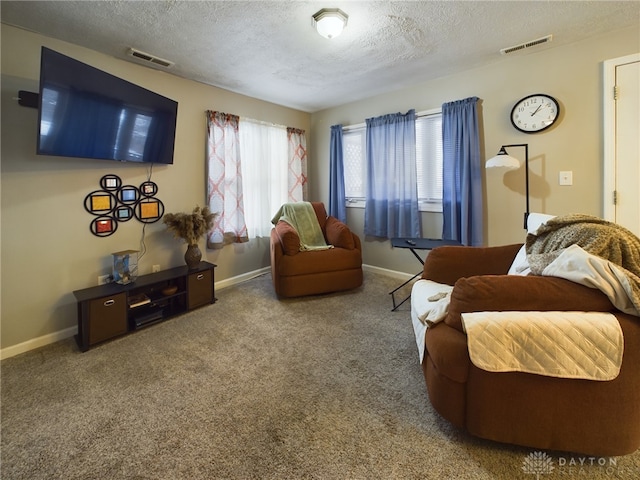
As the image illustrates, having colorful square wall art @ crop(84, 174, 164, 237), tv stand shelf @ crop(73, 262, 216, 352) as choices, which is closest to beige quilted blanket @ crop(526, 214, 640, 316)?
tv stand shelf @ crop(73, 262, 216, 352)

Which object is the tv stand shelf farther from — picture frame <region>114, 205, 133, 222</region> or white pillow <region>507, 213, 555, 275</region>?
white pillow <region>507, 213, 555, 275</region>

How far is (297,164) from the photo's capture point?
4.32 m

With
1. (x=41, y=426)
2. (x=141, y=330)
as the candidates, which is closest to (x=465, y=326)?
(x=41, y=426)

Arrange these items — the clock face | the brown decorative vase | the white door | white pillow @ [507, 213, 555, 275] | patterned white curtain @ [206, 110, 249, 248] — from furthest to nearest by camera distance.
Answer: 1. patterned white curtain @ [206, 110, 249, 248]
2. the brown decorative vase
3. the clock face
4. the white door
5. white pillow @ [507, 213, 555, 275]

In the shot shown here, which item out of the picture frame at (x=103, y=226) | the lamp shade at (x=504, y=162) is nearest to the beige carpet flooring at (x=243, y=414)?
the picture frame at (x=103, y=226)

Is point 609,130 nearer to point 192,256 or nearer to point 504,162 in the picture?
point 504,162

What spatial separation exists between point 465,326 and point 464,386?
284 millimetres

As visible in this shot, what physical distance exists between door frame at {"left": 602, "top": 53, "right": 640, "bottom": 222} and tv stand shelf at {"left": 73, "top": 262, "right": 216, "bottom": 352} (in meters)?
3.62

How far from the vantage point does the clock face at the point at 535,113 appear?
2620mm

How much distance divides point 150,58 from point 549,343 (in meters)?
3.50

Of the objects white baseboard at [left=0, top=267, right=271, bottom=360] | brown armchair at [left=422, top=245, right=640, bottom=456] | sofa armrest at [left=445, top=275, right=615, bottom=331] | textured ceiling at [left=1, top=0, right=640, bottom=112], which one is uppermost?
textured ceiling at [left=1, top=0, right=640, bottom=112]

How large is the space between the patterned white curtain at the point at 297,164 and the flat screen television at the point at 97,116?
1.72 m

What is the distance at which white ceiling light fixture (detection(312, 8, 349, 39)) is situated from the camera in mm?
1950

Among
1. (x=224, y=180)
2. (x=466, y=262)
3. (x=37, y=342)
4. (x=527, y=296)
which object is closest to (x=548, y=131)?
(x=466, y=262)
